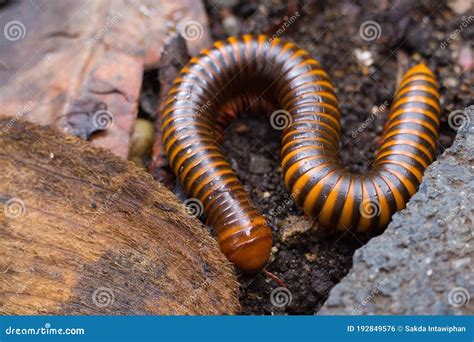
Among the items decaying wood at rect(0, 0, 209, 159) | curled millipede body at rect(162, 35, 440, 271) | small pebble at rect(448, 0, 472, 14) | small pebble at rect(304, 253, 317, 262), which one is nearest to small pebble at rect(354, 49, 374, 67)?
curled millipede body at rect(162, 35, 440, 271)

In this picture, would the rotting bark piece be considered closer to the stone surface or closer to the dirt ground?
the dirt ground

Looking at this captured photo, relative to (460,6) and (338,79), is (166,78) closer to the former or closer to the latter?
(338,79)

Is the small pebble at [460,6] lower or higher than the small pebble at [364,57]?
higher

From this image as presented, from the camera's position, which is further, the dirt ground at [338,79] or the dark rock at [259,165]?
the dark rock at [259,165]

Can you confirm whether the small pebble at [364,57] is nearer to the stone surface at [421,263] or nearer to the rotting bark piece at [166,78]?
the rotting bark piece at [166,78]

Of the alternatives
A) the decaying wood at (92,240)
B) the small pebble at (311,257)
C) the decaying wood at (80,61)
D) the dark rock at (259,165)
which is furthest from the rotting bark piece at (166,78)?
the small pebble at (311,257)

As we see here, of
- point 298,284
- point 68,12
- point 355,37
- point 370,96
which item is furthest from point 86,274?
point 355,37
